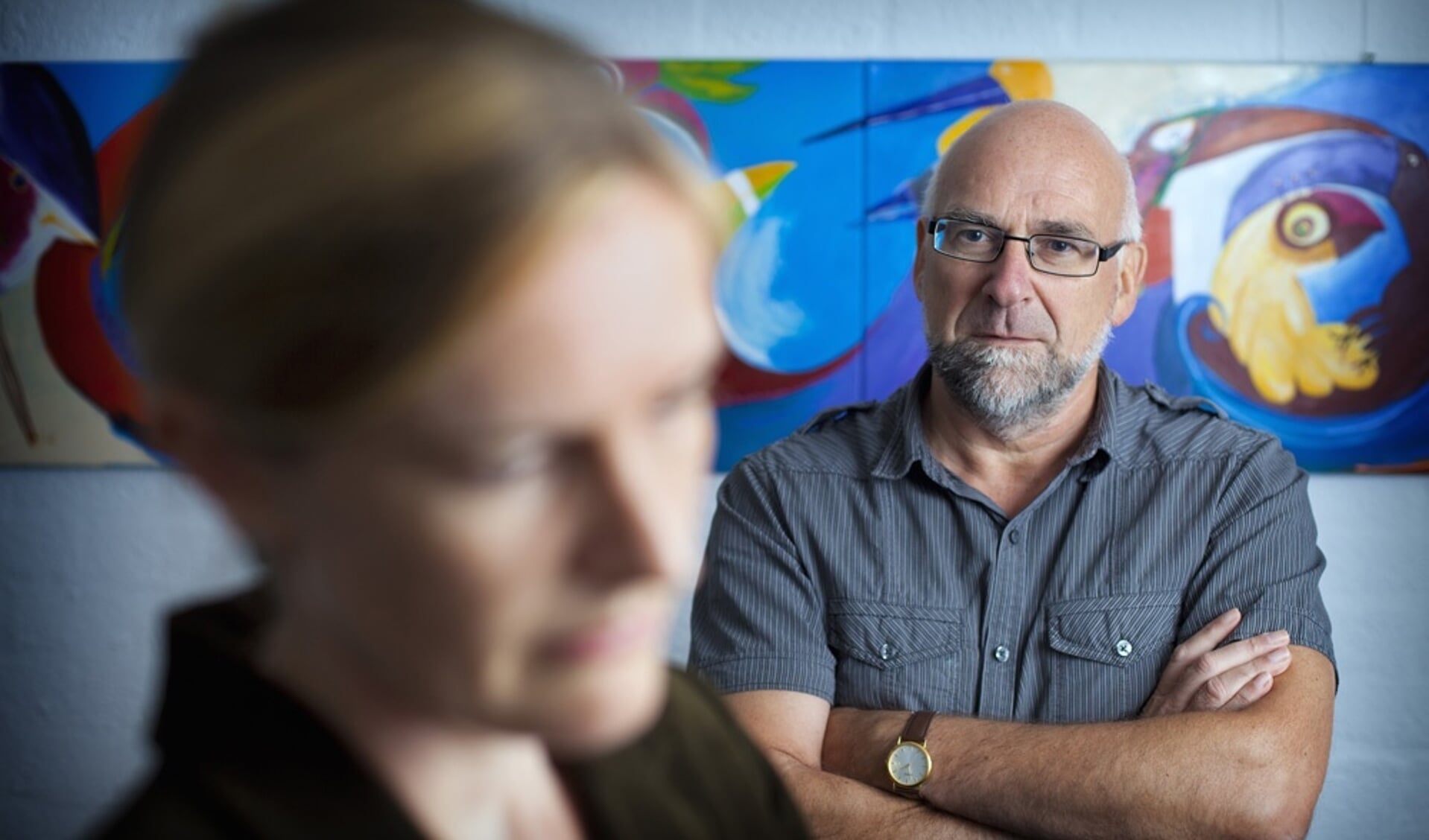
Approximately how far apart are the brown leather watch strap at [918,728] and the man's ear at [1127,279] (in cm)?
79

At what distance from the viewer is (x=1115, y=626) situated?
71.6 inches

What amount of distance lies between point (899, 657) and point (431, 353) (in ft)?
4.93

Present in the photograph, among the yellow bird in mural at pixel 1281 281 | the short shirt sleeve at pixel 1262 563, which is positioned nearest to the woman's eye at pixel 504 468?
the short shirt sleeve at pixel 1262 563

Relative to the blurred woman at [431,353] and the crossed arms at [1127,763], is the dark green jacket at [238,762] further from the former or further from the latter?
the crossed arms at [1127,763]

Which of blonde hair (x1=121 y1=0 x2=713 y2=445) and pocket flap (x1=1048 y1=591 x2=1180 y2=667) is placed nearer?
blonde hair (x1=121 y1=0 x2=713 y2=445)

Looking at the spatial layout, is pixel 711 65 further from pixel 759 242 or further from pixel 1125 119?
pixel 1125 119

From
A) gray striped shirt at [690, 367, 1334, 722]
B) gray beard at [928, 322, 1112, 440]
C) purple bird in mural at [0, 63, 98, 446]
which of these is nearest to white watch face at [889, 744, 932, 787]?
gray striped shirt at [690, 367, 1334, 722]

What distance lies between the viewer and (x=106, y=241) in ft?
11.2

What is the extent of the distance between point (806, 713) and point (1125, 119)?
2096 millimetres

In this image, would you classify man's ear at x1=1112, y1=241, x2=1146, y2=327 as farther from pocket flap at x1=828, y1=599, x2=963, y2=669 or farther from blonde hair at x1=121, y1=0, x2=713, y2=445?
blonde hair at x1=121, y1=0, x2=713, y2=445

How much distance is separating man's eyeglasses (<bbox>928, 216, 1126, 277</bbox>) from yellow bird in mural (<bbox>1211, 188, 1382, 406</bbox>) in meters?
1.42

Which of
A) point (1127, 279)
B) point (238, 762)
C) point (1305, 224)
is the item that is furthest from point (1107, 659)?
point (1305, 224)

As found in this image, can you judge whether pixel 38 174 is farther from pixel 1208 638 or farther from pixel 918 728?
pixel 1208 638

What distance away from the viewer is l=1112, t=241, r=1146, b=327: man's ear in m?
2.10
